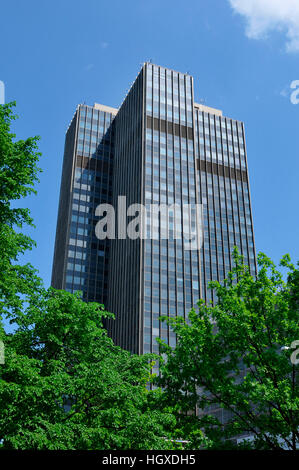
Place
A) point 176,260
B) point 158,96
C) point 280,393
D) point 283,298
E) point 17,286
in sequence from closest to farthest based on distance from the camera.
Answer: point 280,393, point 17,286, point 283,298, point 176,260, point 158,96

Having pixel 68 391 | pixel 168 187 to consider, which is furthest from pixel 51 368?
pixel 168 187

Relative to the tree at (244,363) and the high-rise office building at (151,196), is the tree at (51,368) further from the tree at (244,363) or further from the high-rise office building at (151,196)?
the high-rise office building at (151,196)

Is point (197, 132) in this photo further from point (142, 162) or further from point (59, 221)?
point (59, 221)

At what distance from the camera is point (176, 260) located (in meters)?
98.2

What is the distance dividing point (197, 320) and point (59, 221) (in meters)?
116

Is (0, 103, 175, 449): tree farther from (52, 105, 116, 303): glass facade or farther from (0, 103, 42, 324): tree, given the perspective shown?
(52, 105, 116, 303): glass facade

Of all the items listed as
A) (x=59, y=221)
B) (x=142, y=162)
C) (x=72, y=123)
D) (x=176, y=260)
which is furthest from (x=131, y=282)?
(x=72, y=123)

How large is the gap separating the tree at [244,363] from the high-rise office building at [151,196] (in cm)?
6712

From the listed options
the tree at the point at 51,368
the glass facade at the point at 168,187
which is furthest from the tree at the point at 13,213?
the glass facade at the point at 168,187

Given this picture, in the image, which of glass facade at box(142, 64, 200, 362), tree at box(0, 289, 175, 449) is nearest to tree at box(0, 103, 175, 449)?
tree at box(0, 289, 175, 449)

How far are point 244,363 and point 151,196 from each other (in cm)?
8389

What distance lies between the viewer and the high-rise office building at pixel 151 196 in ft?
313

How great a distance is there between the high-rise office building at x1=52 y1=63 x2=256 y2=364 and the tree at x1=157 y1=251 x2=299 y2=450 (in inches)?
2642

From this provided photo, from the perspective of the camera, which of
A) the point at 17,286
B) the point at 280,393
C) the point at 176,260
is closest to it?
the point at 280,393
